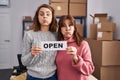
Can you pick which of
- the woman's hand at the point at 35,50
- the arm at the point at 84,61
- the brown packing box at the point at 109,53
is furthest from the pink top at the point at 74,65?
the brown packing box at the point at 109,53

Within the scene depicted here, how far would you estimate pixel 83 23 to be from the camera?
3.78m

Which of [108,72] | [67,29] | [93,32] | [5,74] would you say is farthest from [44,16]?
[5,74]

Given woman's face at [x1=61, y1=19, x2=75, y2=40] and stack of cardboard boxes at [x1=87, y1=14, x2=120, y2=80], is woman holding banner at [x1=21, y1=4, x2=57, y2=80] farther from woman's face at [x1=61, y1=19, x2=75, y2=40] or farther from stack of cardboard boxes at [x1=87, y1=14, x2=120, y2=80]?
stack of cardboard boxes at [x1=87, y1=14, x2=120, y2=80]

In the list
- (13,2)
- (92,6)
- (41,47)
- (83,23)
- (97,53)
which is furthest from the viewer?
(13,2)

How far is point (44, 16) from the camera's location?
1198 millimetres

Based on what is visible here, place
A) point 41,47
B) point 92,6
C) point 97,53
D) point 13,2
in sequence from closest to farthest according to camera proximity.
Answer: point 41,47 < point 97,53 < point 92,6 < point 13,2

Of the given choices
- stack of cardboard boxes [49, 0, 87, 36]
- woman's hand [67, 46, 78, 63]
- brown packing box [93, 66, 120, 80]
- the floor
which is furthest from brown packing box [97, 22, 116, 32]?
the floor

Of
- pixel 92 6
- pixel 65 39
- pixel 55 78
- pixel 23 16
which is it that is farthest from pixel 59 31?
pixel 23 16

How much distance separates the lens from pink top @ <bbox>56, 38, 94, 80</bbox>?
117cm

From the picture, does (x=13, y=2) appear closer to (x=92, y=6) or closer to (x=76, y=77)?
(x=92, y=6)

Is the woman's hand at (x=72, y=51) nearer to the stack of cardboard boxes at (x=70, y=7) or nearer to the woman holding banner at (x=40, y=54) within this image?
the woman holding banner at (x=40, y=54)

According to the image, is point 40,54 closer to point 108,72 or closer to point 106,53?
point 106,53

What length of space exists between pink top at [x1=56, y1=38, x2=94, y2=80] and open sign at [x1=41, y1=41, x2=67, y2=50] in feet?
0.16

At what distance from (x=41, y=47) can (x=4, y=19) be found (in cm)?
449
